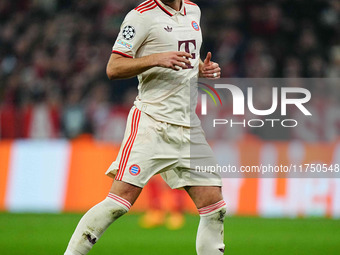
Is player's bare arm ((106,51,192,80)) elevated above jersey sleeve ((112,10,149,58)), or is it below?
below

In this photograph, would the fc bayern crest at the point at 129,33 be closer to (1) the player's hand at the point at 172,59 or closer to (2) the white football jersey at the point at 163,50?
(2) the white football jersey at the point at 163,50

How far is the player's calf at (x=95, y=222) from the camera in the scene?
4914 millimetres

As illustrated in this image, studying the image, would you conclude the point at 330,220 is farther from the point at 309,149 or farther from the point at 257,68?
the point at 257,68

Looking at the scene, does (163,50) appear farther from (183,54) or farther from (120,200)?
(120,200)

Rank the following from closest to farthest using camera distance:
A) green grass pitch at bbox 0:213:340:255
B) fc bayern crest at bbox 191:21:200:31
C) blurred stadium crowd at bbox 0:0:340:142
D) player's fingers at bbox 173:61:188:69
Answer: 1. player's fingers at bbox 173:61:188:69
2. fc bayern crest at bbox 191:21:200:31
3. green grass pitch at bbox 0:213:340:255
4. blurred stadium crowd at bbox 0:0:340:142

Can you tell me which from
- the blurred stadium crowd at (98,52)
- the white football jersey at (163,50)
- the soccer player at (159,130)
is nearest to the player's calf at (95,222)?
the soccer player at (159,130)

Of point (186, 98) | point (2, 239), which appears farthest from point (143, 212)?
point (186, 98)

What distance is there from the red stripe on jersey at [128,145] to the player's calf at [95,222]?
0.18m

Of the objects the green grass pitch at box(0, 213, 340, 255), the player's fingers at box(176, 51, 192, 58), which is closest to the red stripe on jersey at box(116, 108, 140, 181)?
the player's fingers at box(176, 51, 192, 58)

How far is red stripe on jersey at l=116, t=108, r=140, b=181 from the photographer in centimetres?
500

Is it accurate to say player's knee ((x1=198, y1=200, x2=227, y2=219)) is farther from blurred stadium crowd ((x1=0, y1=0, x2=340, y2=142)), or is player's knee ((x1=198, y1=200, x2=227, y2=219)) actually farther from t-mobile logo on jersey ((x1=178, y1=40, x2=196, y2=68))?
blurred stadium crowd ((x1=0, y1=0, x2=340, y2=142))

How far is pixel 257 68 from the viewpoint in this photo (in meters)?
13.2

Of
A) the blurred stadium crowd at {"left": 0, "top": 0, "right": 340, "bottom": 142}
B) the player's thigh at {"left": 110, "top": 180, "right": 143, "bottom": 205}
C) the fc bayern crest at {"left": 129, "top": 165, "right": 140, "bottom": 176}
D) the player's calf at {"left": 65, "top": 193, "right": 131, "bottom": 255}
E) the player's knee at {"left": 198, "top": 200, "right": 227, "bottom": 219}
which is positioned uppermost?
A: the blurred stadium crowd at {"left": 0, "top": 0, "right": 340, "bottom": 142}

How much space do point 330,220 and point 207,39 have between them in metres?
5.30
